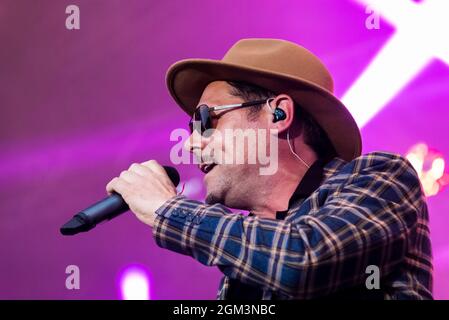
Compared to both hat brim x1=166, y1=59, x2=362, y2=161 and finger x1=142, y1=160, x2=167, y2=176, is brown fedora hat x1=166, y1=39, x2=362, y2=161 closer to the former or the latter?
hat brim x1=166, y1=59, x2=362, y2=161

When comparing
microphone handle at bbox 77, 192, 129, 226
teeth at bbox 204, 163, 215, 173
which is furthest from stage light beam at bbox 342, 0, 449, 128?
microphone handle at bbox 77, 192, 129, 226

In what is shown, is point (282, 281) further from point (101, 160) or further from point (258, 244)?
point (101, 160)

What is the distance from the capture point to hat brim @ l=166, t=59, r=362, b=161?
6.05ft

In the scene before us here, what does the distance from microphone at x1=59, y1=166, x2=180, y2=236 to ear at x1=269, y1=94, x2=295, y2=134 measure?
1.73 ft

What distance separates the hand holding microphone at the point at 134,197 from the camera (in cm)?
151

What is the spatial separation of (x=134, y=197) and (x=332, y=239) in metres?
0.51

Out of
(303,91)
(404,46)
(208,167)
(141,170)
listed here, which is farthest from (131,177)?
(404,46)

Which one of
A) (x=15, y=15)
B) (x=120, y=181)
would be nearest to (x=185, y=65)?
(x=120, y=181)

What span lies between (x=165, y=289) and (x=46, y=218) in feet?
1.98

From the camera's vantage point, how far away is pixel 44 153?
2.77 m

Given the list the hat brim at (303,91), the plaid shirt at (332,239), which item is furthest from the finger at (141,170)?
the hat brim at (303,91)

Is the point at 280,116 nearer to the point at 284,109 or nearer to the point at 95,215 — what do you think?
the point at 284,109

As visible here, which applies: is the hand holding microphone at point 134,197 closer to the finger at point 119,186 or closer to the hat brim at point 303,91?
the finger at point 119,186

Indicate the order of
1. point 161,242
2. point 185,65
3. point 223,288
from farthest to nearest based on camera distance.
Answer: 1. point 185,65
2. point 223,288
3. point 161,242
